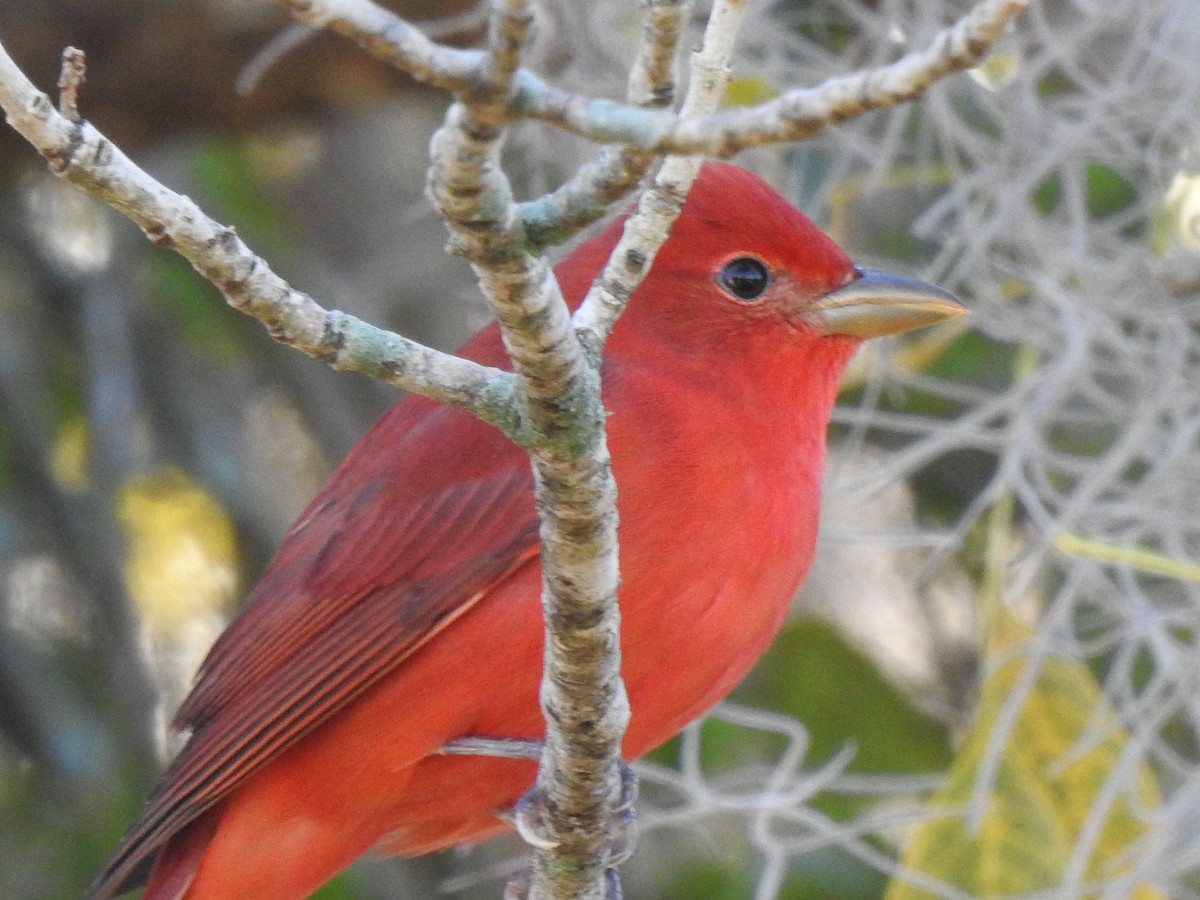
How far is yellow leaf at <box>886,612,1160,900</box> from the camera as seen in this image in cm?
340

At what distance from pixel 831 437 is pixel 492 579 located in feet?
6.65

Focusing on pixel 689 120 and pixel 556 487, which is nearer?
pixel 689 120

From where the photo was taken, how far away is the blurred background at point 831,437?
140 inches

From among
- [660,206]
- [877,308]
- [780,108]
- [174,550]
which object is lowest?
[780,108]

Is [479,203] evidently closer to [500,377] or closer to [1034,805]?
[500,377]

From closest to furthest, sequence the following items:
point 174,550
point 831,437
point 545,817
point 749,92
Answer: point 545,817 < point 749,92 < point 174,550 < point 831,437

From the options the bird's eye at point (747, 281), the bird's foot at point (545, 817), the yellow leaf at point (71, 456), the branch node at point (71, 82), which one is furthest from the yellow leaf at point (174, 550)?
the branch node at point (71, 82)

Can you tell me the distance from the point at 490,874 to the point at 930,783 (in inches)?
35.9

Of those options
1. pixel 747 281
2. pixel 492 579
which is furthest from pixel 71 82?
pixel 747 281

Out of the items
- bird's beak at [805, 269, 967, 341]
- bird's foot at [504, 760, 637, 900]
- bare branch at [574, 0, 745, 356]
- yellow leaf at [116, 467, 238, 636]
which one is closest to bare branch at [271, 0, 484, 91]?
bare branch at [574, 0, 745, 356]

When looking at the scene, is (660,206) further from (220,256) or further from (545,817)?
(545,817)

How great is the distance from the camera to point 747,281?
3.07 m

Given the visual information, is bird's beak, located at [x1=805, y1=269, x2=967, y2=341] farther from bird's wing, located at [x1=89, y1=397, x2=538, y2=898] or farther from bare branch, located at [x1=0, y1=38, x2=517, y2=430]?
bare branch, located at [x1=0, y1=38, x2=517, y2=430]

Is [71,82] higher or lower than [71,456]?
lower
